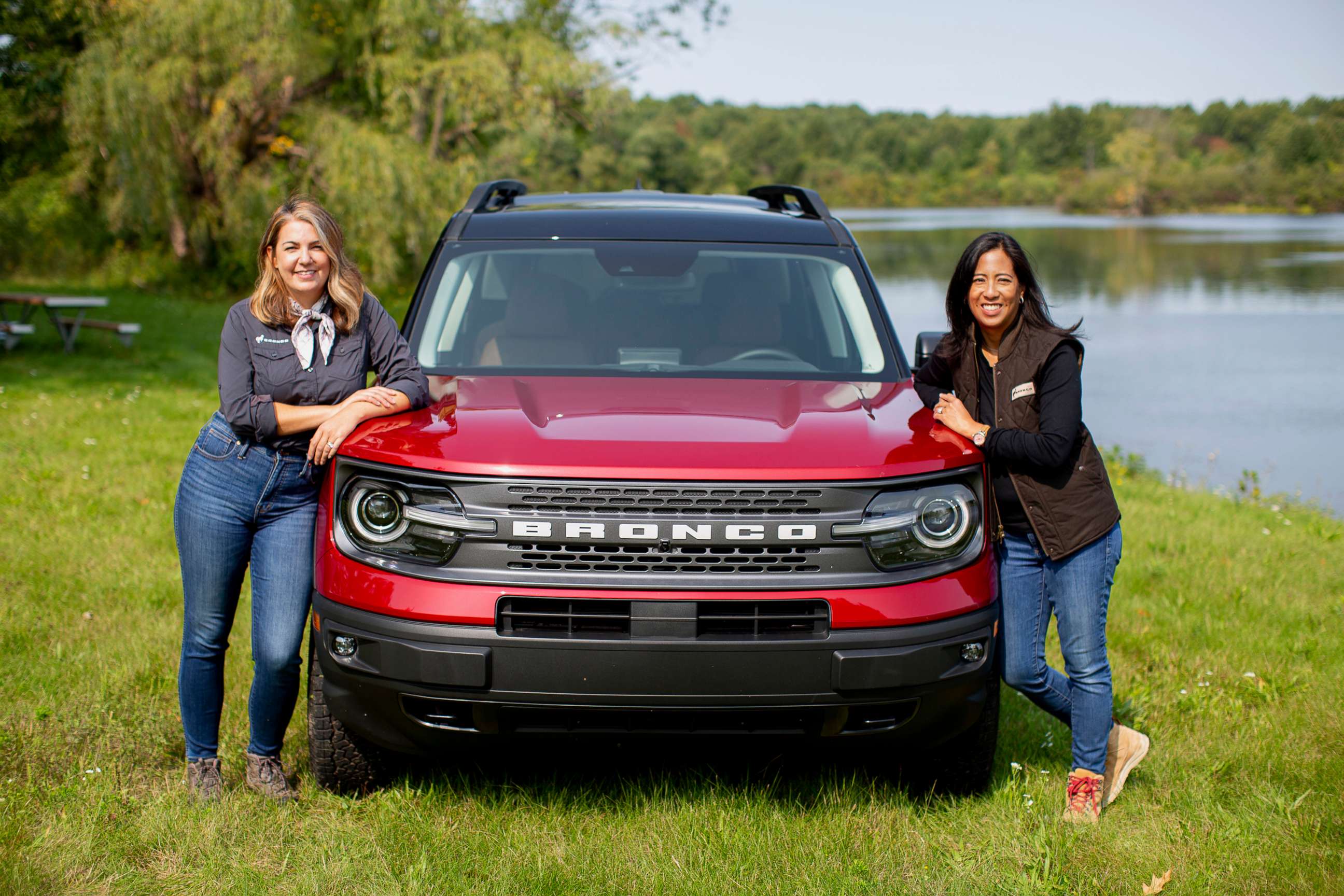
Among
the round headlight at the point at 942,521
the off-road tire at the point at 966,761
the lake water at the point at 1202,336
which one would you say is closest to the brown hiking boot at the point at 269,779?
the off-road tire at the point at 966,761

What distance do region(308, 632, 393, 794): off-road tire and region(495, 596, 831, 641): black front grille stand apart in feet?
2.32

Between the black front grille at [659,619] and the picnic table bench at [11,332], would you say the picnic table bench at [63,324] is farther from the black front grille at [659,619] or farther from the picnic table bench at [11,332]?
the black front grille at [659,619]

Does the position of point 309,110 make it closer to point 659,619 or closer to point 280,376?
point 280,376

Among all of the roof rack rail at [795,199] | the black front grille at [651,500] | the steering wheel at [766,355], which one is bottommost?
the black front grille at [651,500]

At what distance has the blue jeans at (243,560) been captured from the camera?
3.38 meters

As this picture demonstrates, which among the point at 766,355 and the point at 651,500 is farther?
the point at 766,355

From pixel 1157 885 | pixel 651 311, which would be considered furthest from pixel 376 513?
pixel 1157 885

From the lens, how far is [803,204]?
4.99m

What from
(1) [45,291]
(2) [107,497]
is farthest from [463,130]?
(2) [107,497]

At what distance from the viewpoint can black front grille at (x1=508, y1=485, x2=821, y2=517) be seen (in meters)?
2.90

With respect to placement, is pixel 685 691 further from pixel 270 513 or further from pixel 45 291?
pixel 45 291

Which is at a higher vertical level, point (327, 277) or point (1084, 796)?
point (327, 277)

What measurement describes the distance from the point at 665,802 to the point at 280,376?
1.63m

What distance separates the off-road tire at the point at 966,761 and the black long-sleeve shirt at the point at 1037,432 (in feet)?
1.68
